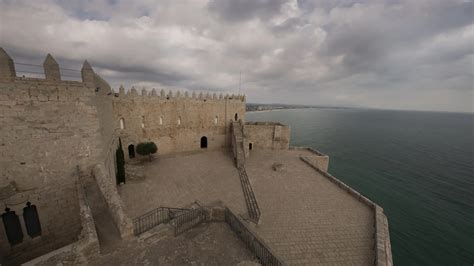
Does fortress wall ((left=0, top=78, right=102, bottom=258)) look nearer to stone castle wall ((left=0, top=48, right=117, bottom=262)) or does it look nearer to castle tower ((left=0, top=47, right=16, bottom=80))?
stone castle wall ((left=0, top=48, right=117, bottom=262))

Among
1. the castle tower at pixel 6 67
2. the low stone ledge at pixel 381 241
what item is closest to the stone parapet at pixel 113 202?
the castle tower at pixel 6 67

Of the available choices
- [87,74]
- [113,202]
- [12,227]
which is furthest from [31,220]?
[87,74]

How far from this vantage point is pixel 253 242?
5.16 meters

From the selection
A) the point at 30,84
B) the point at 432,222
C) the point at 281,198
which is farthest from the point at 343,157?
the point at 30,84

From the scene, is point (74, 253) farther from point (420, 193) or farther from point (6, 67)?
point (420, 193)

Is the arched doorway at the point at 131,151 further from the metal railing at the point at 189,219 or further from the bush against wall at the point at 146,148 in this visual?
the metal railing at the point at 189,219

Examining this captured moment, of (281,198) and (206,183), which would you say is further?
(206,183)

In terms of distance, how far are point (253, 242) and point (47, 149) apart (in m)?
8.37

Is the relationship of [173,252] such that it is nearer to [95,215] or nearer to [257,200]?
[95,215]

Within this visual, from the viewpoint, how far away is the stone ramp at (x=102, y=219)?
536 cm

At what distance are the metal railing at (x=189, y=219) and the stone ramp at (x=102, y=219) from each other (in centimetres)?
176

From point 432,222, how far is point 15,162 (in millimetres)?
28172

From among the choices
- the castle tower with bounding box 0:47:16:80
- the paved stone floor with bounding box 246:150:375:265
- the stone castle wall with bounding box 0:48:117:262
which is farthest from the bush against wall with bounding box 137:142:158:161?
the castle tower with bounding box 0:47:16:80

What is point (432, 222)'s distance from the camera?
15703mm
